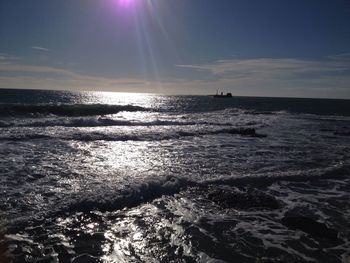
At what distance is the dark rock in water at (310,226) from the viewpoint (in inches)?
263

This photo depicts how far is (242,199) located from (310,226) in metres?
1.96

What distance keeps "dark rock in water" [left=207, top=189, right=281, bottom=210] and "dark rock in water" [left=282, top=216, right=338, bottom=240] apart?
895 mm

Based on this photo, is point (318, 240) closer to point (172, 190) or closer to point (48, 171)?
point (172, 190)

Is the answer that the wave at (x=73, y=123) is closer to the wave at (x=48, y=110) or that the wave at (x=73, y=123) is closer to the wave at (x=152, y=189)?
the wave at (x=48, y=110)

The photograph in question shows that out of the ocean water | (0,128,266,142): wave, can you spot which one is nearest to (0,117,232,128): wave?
(0,128,266,142): wave

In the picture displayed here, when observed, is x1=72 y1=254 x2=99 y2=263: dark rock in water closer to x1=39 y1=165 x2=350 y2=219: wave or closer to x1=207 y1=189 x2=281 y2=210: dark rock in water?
x1=39 y1=165 x2=350 y2=219: wave

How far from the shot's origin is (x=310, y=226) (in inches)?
275

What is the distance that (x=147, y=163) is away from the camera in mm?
12930

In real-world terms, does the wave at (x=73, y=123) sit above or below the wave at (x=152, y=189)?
below

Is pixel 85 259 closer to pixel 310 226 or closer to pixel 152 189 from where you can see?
pixel 152 189

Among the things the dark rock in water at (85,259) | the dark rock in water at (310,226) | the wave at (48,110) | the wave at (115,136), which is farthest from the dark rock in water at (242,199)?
the wave at (48,110)

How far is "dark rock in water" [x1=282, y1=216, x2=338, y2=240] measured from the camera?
6.67 m

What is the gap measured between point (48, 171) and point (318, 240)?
8332 millimetres

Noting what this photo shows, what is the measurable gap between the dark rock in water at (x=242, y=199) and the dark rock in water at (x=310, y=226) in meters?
0.90
